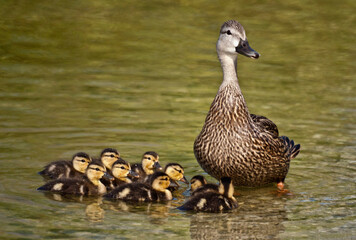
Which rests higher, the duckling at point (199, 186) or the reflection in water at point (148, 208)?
the duckling at point (199, 186)

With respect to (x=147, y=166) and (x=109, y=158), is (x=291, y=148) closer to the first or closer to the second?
(x=147, y=166)

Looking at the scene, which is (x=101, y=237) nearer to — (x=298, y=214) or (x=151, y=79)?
(x=298, y=214)

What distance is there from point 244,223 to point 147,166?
1533mm

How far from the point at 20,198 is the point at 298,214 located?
7.30 feet

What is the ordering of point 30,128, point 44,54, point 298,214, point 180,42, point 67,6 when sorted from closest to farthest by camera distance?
point 298,214 < point 30,128 < point 44,54 < point 180,42 < point 67,6

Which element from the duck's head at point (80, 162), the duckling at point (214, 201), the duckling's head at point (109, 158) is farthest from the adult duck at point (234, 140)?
the duck's head at point (80, 162)

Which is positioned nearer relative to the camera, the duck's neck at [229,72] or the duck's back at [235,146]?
the duck's back at [235,146]

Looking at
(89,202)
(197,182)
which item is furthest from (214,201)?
(89,202)

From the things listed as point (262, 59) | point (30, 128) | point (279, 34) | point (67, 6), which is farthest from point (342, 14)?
point (30, 128)

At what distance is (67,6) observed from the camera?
52.0 ft

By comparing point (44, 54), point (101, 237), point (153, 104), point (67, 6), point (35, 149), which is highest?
point (67, 6)

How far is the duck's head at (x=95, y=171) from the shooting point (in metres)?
7.14

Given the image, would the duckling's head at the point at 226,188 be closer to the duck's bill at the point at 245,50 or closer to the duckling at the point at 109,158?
the duck's bill at the point at 245,50

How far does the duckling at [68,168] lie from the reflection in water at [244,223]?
1.47 meters
